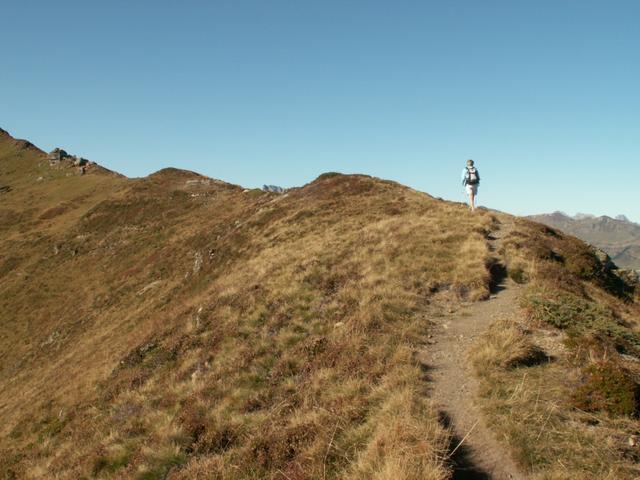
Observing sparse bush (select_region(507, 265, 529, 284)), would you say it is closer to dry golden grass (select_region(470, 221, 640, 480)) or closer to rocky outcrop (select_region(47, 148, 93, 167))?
dry golden grass (select_region(470, 221, 640, 480))

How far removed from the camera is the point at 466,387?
905 cm

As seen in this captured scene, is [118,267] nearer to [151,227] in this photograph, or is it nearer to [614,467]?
[151,227]

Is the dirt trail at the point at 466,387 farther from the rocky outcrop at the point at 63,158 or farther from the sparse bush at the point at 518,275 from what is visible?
the rocky outcrop at the point at 63,158

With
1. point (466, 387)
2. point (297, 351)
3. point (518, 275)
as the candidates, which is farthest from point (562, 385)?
point (518, 275)

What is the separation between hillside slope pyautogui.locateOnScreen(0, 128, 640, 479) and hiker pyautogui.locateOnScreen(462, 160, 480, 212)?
1458 millimetres

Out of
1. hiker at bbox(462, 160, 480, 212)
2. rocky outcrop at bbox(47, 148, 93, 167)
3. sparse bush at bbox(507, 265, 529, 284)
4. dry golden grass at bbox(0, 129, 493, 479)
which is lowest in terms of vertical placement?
dry golden grass at bbox(0, 129, 493, 479)

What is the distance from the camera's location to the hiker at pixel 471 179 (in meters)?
26.0

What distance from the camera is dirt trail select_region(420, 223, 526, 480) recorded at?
21.9 ft

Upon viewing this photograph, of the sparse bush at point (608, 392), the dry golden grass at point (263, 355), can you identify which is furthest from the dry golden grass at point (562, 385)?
the dry golden grass at point (263, 355)

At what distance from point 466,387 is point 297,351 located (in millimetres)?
5292

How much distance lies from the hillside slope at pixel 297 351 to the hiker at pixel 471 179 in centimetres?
146

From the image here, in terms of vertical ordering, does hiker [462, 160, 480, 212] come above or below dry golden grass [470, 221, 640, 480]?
above

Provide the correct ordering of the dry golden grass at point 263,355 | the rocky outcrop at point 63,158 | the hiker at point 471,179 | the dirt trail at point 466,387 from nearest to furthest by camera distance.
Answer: the dirt trail at point 466,387
the dry golden grass at point 263,355
the hiker at point 471,179
the rocky outcrop at point 63,158

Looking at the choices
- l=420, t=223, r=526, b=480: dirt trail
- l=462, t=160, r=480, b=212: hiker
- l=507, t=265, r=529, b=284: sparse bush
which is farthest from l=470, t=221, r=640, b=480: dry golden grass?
l=462, t=160, r=480, b=212: hiker
